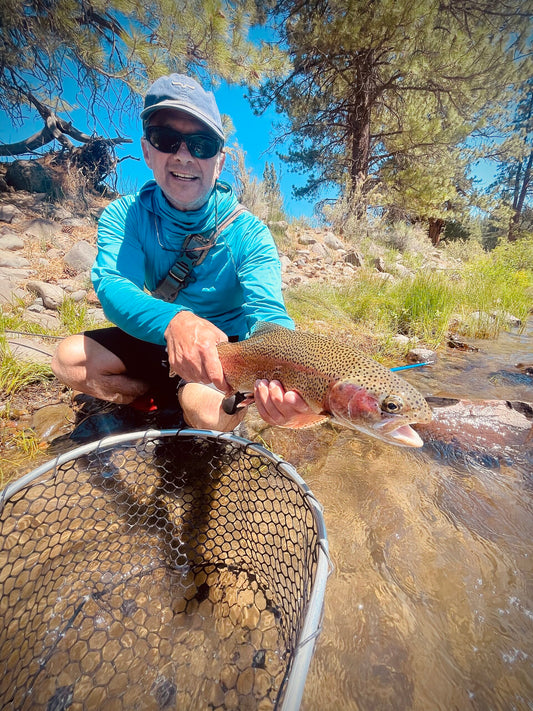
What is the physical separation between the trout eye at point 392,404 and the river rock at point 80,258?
6.44 m

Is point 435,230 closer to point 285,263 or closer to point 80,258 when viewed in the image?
point 285,263

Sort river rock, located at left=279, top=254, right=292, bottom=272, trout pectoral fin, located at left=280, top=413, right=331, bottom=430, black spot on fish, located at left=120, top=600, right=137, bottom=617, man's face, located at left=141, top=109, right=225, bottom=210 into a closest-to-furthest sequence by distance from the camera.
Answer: black spot on fish, located at left=120, top=600, right=137, bottom=617
trout pectoral fin, located at left=280, top=413, right=331, bottom=430
man's face, located at left=141, top=109, right=225, bottom=210
river rock, located at left=279, top=254, right=292, bottom=272

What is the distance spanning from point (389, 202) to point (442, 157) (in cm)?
250

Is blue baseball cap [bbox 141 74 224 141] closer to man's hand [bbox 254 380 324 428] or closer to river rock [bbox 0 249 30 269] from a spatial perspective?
man's hand [bbox 254 380 324 428]

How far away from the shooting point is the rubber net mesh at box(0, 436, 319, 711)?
4.47 feet

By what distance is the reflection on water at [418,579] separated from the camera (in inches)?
52.8

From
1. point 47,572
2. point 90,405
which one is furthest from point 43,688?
point 90,405

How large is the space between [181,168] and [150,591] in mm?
2886

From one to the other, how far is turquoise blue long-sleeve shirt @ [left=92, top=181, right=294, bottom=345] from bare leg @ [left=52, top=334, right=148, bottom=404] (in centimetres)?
57

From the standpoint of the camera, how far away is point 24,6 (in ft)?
20.5

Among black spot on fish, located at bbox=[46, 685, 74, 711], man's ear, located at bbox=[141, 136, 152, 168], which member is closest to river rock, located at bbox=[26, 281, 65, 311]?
man's ear, located at bbox=[141, 136, 152, 168]

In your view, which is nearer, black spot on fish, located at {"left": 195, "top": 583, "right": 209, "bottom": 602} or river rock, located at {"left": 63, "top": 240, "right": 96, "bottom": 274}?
black spot on fish, located at {"left": 195, "top": 583, "right": 209, "bottom": 602}

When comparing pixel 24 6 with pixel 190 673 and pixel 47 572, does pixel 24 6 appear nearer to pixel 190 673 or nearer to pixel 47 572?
pixel 47 572

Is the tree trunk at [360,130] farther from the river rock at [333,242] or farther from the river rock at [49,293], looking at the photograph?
the river rock at [49,293]
